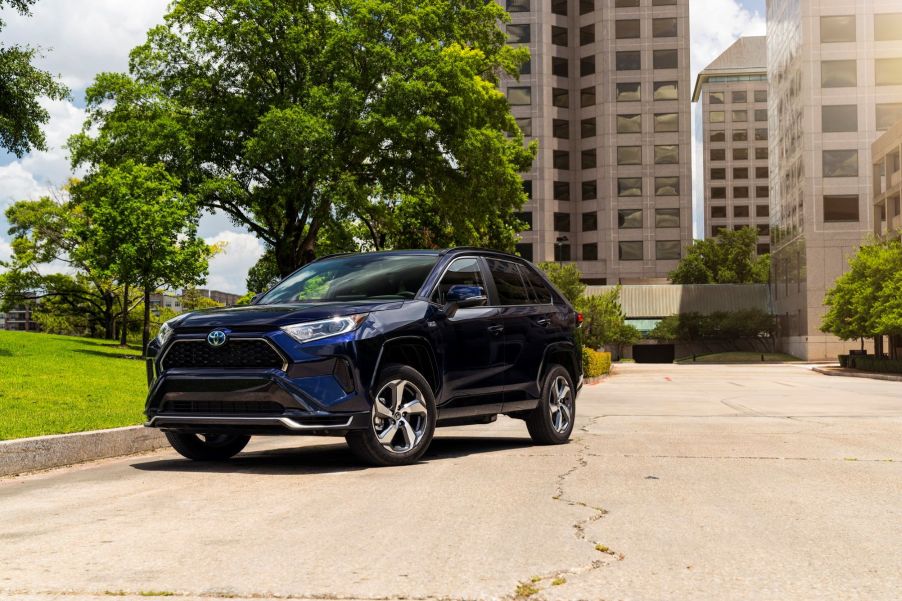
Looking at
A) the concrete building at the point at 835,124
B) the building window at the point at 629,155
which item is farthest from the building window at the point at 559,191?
the concrete building at the point at 835,124

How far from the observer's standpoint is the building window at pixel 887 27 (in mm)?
72250

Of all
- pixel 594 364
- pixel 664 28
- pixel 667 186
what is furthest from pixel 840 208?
pixel 594 364

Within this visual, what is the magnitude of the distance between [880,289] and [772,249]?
123ft

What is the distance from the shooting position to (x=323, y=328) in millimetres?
7746

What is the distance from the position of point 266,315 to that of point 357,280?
1445 mm

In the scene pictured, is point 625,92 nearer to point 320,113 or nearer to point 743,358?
point 743,358

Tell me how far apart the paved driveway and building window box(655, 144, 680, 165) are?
9185 centimetres

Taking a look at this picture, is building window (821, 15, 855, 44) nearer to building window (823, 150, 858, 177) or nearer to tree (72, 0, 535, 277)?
building window (823, 150, 858, 177)

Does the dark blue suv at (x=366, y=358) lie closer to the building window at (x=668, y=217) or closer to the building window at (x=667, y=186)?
the building window at (x=668, y=217)

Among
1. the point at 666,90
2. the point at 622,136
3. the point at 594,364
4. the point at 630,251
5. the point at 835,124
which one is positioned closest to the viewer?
the point at 594,364

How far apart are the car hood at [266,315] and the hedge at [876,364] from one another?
40.7 m

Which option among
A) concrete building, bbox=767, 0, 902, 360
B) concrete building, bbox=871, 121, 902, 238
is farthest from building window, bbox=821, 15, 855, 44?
concrete building, bbox=871, 121, 902, 238

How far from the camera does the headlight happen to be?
301 inches

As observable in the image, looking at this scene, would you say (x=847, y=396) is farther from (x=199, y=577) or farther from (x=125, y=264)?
(x=125, y=264)
